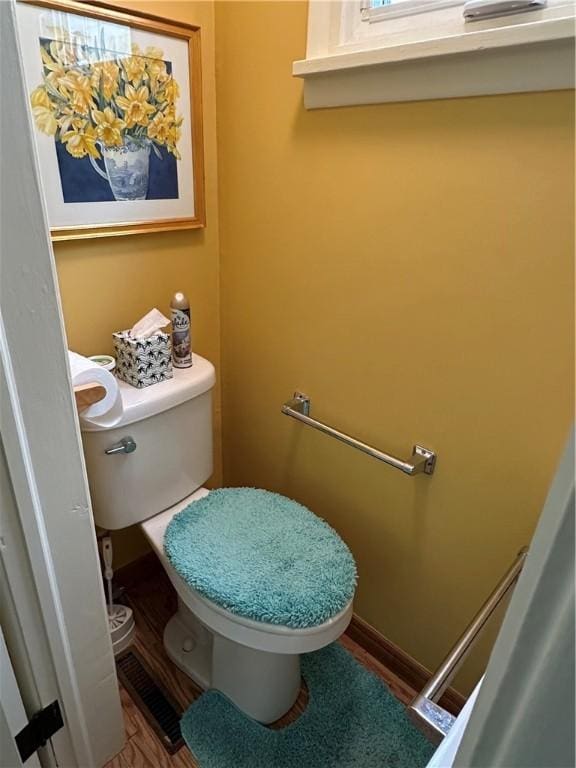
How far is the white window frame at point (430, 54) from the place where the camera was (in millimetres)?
769

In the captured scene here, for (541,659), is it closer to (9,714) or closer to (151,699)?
(9,714)

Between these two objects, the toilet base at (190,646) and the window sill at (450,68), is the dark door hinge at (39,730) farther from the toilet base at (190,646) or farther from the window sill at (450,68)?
the window sill at (450,68)

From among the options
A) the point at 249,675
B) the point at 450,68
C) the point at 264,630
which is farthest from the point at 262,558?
the point at 450,68

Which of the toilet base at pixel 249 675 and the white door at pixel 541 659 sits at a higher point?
the white door at pixel 541 659

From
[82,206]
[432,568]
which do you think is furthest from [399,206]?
[432,568]

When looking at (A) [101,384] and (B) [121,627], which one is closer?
(A) [101,384]

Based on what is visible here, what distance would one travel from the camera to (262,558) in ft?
3.64

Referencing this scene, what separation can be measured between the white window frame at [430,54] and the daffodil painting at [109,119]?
365 millimetres

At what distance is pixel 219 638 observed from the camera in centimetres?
125

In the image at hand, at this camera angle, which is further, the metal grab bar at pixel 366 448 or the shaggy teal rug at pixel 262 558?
the metal grab bar at pixel 366 448

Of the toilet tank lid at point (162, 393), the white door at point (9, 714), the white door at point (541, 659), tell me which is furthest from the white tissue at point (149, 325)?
the white door at point (541, 659)

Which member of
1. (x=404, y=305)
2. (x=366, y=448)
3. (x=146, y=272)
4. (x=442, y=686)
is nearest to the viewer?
(x=442, y=686)

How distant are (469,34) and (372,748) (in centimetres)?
153

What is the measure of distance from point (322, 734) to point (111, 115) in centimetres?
158
